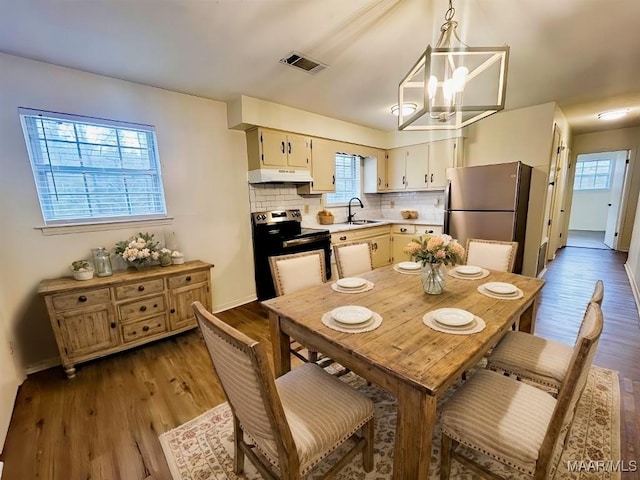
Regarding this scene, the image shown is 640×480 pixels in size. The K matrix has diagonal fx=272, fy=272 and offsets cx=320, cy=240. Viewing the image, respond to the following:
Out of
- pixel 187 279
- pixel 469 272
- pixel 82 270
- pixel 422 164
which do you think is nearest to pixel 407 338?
pixel 469 272

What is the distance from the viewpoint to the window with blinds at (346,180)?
15.1ft

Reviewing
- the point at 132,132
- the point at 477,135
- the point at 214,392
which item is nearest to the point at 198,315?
the point at 214,392

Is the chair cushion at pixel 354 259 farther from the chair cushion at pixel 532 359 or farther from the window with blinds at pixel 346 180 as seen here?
the window with blinds at pixel 346 180

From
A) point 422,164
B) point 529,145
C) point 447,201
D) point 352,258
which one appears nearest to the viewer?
point 352,258

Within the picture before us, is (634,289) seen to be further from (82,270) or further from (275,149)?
(82,270)

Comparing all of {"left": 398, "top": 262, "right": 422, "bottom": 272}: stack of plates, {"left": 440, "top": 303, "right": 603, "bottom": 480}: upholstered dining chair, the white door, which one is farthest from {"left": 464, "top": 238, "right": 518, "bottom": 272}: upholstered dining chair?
the white door

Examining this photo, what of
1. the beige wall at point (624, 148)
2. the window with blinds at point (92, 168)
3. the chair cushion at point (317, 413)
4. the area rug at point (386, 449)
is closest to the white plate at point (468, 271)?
the area rug at point (386, 449)

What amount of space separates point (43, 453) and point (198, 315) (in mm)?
1442

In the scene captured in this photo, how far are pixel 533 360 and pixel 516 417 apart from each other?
0.51m

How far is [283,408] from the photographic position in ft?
3.56

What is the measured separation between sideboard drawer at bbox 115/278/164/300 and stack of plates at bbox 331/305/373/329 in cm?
182

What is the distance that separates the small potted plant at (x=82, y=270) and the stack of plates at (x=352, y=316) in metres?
2.11

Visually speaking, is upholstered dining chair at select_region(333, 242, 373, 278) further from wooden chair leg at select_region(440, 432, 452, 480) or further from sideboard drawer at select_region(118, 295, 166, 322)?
sideboard drawer at select_region(118, 295, 166, 322)

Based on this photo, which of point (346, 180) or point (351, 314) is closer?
point (351, 314)
